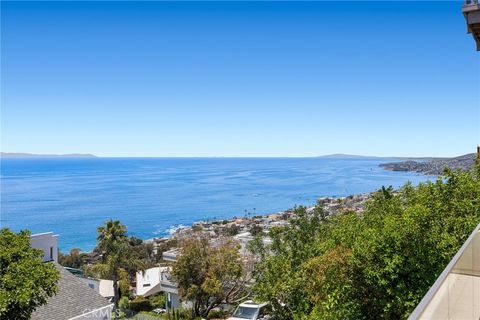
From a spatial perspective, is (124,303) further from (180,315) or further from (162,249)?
(162,249)

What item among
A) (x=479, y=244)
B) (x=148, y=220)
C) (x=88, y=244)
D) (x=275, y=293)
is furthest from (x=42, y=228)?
(x=479, y=244)

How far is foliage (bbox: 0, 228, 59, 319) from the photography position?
10156 millimetres

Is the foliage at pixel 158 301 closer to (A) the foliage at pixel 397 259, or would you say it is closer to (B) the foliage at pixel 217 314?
(B) the foliage at pixel 217 314

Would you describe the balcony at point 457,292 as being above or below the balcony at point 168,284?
above

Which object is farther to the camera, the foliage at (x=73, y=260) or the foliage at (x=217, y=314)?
the foliage at (x=73, y=260)

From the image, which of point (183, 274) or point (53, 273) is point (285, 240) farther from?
point (53, 273)

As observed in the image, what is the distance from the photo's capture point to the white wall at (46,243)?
19.0 m

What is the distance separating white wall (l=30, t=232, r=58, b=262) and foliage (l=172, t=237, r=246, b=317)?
635cm

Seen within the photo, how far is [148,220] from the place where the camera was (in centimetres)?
9012

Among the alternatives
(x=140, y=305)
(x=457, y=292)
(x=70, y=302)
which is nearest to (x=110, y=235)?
(x=140, y=305)

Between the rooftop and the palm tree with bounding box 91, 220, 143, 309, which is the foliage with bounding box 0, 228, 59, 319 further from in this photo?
the palm tree with bounding box 91, 220, 143, 309

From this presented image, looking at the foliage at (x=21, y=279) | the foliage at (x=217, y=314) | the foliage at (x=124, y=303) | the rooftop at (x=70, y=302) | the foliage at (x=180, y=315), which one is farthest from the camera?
the foliage at (x=124, y=303)

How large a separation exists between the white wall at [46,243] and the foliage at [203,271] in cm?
635

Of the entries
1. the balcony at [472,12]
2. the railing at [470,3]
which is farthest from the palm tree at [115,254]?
the railing at [470,3]
